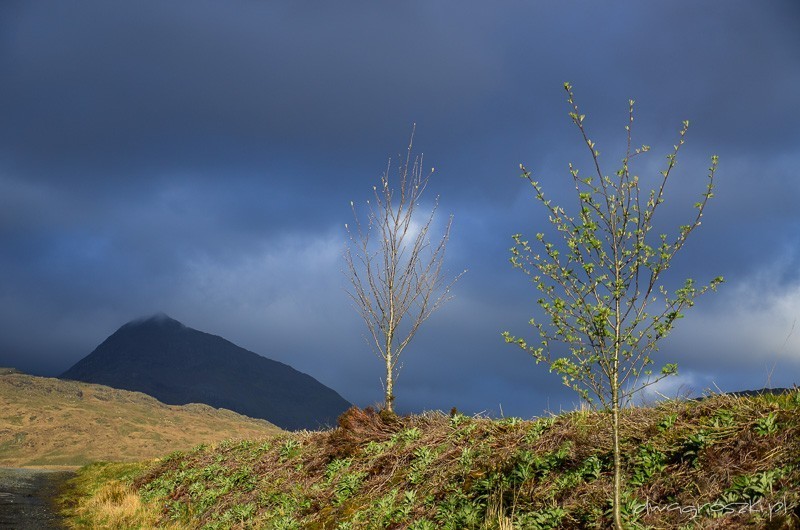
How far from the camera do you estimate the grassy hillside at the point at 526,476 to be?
6891mm

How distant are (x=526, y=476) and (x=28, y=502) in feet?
64.9

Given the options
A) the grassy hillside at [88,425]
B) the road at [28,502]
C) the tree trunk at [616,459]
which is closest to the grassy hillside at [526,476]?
the tree trunk at [616,459]

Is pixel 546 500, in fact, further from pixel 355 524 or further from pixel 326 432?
pixel 326 432

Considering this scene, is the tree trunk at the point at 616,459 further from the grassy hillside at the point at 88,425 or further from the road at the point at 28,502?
the grassy hillside at the point at 88,425

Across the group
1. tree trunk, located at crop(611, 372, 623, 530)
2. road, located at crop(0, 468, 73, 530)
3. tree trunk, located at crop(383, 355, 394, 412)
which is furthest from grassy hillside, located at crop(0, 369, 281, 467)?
tree trunk, located at crop(611, 372, 623, 530)

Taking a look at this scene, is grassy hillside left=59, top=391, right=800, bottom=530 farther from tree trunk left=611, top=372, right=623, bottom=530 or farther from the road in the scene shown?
the road

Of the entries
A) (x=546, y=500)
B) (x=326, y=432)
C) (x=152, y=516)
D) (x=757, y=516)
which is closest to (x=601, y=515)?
(x=546, y=500)

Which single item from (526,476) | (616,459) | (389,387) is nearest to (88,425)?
(389,387)

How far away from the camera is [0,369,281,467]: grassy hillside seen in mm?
92312

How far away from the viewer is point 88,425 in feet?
347

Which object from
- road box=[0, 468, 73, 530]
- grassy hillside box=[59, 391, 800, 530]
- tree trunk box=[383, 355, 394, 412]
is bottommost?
road box=[0, 468, 73, 530]

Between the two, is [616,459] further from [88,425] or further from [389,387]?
[88,425]

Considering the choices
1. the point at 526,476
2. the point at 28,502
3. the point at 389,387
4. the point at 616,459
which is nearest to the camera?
the point at 616,459

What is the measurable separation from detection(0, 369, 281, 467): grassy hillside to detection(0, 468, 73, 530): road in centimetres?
4608
